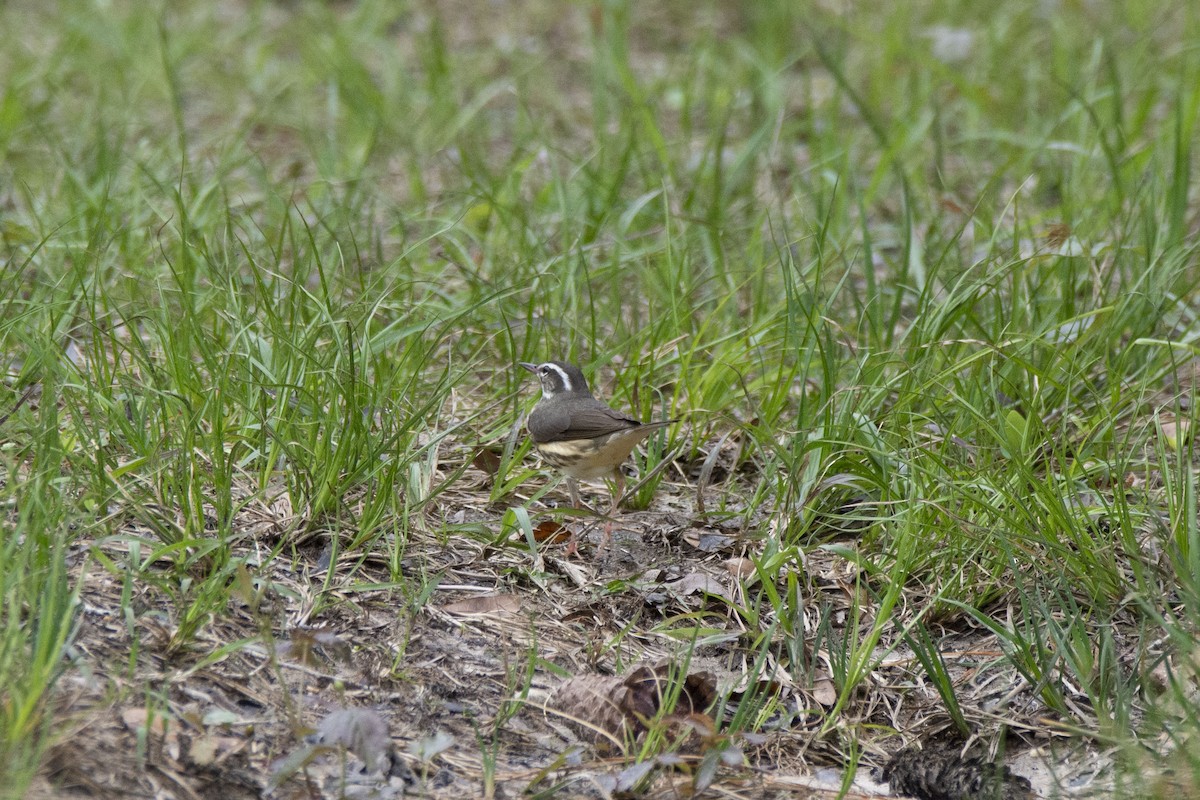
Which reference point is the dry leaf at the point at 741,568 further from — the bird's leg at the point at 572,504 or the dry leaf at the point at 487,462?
the dry leaf at the point at 487,462

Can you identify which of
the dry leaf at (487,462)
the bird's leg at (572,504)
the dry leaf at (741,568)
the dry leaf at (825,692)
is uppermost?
the dry leaf at (487,462)

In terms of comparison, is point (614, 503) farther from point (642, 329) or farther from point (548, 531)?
point (642, 329)

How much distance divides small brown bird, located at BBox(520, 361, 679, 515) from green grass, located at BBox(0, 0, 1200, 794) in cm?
Result: 19

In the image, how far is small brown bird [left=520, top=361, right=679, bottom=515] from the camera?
416 cm

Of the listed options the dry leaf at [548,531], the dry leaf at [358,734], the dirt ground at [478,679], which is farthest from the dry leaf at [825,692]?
the dry leaf at [358,734]

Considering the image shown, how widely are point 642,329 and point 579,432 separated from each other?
102cm

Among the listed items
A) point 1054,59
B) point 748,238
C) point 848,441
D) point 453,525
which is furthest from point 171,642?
point 1054,59

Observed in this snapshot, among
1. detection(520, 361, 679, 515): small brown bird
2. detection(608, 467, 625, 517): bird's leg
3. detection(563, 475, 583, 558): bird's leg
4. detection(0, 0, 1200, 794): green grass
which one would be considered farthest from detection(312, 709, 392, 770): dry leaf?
detection(608, 467, 625, 517): bird's leg

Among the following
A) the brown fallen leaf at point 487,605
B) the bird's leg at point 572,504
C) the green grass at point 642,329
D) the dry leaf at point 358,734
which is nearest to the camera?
the dry leaf at point 358,734

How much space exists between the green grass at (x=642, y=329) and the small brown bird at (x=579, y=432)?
0.61ft

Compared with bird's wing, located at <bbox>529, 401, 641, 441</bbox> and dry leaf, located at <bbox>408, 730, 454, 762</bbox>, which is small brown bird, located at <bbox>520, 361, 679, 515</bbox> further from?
dry leaf, located at <bbox>408, 730, 454, 762</bbox>

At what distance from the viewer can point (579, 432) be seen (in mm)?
4152

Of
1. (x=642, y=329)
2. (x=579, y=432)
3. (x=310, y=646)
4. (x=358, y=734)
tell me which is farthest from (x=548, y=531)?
(x=358, y=734)

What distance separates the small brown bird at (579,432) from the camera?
4.16 m
